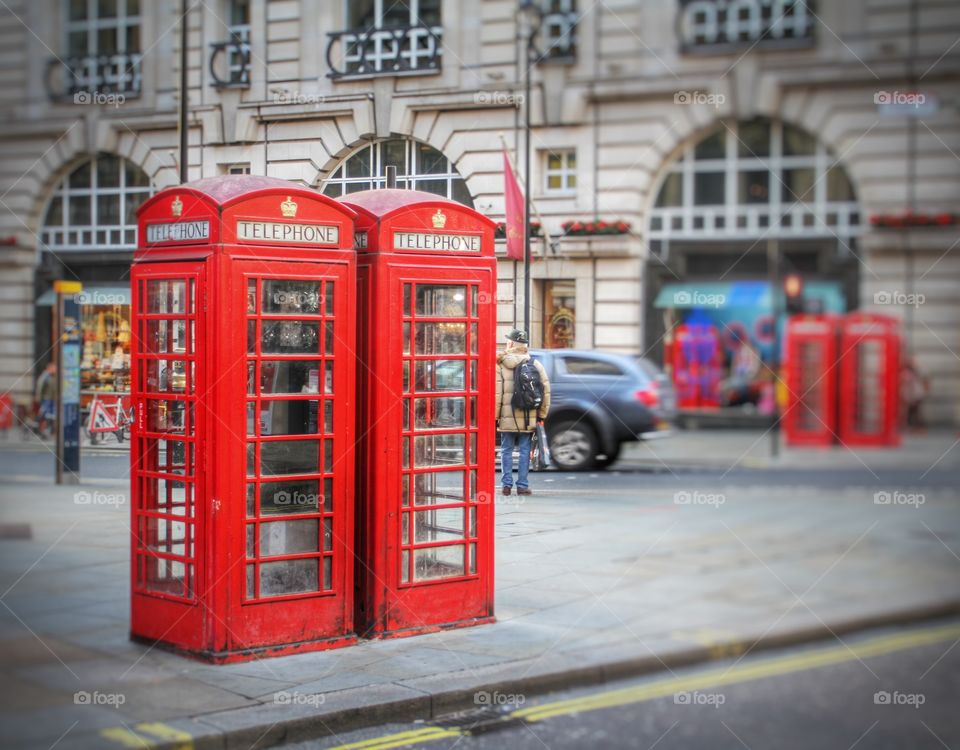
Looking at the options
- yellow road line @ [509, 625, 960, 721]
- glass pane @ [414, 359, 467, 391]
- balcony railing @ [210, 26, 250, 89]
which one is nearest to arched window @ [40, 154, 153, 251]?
balcony railing @ [210, 26, 250, 89]

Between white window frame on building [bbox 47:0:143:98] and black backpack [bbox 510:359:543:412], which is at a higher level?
white window frame on building [bbox 47:0:143:98]

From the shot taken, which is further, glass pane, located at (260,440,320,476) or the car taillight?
glass pane, located at (260,440,320,476)

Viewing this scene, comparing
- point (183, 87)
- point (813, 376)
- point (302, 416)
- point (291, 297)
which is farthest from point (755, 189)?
point (183, 87)

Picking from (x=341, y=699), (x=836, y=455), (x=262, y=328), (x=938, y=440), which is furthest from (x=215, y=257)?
(x=938, y=440)

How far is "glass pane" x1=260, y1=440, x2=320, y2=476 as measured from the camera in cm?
440

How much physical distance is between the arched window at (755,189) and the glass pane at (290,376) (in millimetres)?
1391

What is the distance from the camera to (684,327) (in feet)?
11.8

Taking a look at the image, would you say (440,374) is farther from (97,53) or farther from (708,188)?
(97,53)

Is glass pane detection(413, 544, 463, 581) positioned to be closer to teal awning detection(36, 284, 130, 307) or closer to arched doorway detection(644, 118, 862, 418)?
arched doorway detection(644, 118, 862, 418)

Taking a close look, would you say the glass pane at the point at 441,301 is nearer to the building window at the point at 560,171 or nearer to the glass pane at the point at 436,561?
the building window at the point at 560,171

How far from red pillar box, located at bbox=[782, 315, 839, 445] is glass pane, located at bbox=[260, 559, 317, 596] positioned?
197 centimetres

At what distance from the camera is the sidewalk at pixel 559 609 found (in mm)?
3723

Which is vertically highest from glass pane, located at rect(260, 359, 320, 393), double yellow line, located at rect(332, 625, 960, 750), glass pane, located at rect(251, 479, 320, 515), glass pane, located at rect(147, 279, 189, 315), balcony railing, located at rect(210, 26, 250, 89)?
balcony railing, located at rect(210, 26, 250, 89)

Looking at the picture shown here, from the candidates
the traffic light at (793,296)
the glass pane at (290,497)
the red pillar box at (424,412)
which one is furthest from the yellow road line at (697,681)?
the traffic light at (793,296)
